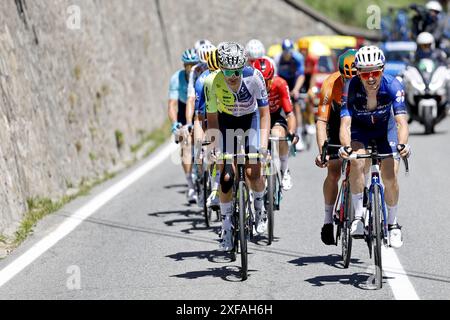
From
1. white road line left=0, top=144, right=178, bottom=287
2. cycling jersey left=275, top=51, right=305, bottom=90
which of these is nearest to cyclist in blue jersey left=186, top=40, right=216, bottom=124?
white road line left=0, top=144, right=178, bottom=287

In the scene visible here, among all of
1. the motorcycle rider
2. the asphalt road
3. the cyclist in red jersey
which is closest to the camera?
the asphalt road

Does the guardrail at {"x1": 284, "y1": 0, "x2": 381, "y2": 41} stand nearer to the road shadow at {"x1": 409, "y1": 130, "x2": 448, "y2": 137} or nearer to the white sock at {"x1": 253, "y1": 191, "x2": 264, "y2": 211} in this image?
the road shadow at {"x1": 409, "y1": 130, "x2": 448, "y2": 137}

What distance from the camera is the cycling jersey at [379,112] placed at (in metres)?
9.34

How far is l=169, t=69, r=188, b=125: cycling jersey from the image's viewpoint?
14.6 metres

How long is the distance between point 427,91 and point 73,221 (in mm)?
→ 11389

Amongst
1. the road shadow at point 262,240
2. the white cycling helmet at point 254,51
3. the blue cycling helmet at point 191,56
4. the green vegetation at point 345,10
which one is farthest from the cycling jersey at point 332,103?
the green vegetation at point 345,10

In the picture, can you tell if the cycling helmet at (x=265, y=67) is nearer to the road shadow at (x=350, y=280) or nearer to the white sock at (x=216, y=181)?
the white sock at (x=216, y=181)

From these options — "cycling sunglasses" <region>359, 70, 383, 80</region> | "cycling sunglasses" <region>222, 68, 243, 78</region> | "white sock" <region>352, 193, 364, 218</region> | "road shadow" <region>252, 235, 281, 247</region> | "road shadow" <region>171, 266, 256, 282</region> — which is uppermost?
"cycling sunglasses" <region>222, 68, 243, 78</region>

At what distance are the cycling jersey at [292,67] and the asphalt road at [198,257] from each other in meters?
3.99

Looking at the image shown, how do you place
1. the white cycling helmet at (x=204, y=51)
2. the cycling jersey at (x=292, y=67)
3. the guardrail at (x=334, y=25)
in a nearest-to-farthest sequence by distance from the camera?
the white cycling helmet at (x=204, y=51) < the cycling jersey at (x=292, y=67) < the guardrail at (x=334, y=25)

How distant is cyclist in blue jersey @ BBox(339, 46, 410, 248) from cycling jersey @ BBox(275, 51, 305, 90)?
31.2 ft
